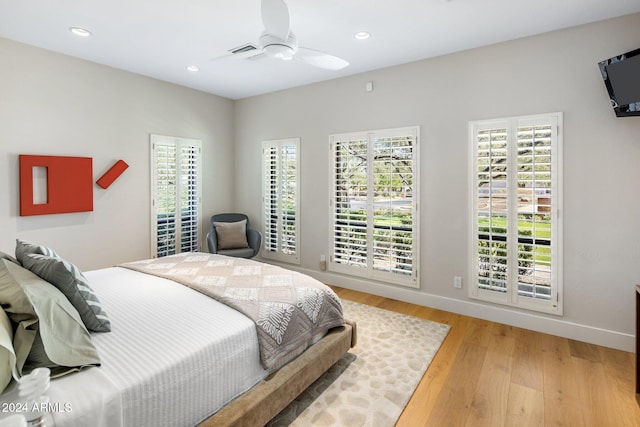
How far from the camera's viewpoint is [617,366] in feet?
8.17

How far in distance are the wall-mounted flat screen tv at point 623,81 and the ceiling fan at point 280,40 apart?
2100mm

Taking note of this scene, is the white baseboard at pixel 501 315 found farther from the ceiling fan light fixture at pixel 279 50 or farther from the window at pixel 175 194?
the ceiling fan light fixture at pixel 279 50

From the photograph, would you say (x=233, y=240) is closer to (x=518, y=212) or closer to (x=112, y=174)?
(x=112, y=174)

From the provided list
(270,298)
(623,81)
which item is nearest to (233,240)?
(270,298)

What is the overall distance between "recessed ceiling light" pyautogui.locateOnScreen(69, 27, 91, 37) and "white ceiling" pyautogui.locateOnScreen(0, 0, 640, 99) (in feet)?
0.16

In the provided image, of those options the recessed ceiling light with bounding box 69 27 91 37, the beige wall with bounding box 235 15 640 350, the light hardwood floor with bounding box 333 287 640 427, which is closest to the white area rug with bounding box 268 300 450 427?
the light hardwood floor with bounding box 333 287 640 427

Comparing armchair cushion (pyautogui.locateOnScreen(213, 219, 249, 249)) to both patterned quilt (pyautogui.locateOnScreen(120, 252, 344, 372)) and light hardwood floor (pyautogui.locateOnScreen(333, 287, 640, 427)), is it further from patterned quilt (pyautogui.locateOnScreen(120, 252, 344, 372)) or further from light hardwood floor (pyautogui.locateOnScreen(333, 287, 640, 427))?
light hardwood floor (pyautogui.locateOnScreen(333, 287, 640, 427))

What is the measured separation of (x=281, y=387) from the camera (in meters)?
1.78

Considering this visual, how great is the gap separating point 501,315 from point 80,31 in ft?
15.9

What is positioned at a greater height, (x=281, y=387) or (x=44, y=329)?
(x=44, y=329)

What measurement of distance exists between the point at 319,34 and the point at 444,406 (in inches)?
124

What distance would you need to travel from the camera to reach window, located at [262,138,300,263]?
477cm

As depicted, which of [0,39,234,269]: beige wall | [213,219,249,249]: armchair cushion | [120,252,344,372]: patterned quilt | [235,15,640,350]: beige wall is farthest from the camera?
[213,219,249,249]: armchair cushion

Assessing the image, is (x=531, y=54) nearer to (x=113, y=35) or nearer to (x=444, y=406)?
(x=444, y=406)
